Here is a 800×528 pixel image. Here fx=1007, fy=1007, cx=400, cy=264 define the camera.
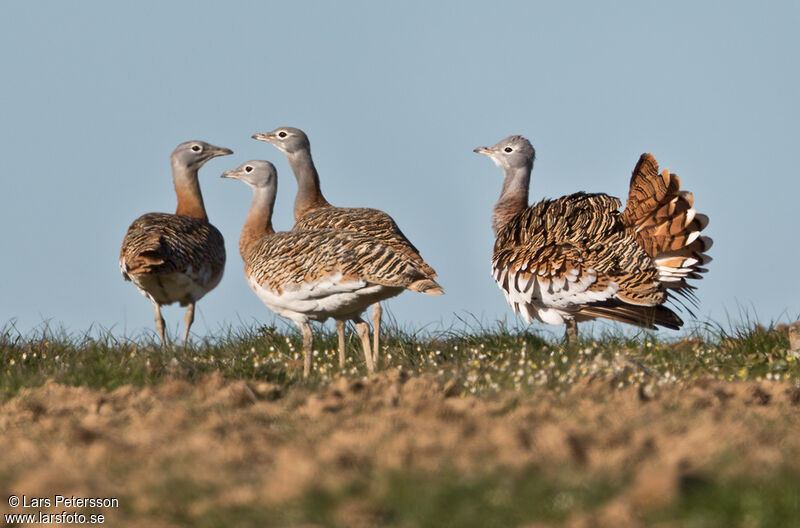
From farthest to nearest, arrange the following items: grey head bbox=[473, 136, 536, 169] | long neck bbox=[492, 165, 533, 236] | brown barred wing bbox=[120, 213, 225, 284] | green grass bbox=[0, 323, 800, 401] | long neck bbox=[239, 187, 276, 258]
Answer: grey head bbox=[473, 136, 536, 169], long neck bbox=[492, 165, 533, 236], long neck bbox=[239, 187, 276, 258], brown barred wing bbox=[120, 213, 225, 284], green grass bbox=[0, 323, 800, 401]

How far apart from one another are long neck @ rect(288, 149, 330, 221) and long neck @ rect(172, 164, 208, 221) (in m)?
1.29

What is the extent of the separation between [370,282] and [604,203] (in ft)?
9.31

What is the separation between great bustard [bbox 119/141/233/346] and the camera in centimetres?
1001

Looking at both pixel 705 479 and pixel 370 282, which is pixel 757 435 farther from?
pixel 370 282

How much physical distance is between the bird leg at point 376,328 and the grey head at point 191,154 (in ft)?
13.5

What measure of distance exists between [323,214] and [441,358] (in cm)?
251

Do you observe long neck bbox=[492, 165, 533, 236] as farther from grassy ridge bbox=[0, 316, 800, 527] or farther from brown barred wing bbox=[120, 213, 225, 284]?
brown barred wing bbox=[120, 213, 225, 284]

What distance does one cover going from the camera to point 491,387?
22.1 feet

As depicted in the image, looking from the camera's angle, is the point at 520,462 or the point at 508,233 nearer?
the point at 520,462

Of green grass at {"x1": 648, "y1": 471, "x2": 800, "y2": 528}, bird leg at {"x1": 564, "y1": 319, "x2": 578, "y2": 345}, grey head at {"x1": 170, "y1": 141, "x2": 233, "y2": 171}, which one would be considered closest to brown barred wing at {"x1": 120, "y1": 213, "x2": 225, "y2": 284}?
grey head at {"x1": 170, "y1": 141, "x2": 233, "y2": 171}

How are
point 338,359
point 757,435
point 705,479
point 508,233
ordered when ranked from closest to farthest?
point 705,479 < point 757,435 < point 338,359 < point 508,233

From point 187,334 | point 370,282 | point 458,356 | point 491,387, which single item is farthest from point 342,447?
point 187,334

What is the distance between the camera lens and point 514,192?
11.3 meters

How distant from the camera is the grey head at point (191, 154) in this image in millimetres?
12109
